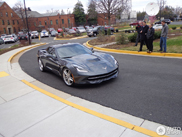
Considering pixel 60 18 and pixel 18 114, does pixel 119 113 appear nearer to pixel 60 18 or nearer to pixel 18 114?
pixel 18 114

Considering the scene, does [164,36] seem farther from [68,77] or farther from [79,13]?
[79,13]

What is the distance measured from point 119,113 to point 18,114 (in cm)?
238

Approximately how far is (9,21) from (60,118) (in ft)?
230

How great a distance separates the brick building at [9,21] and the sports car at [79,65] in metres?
62.4

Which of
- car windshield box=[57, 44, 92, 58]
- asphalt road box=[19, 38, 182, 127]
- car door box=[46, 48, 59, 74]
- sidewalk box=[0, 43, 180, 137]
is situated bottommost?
sidewalk box=[0, 43, 180, 137]

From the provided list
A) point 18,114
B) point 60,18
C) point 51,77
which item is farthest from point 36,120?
point 60,18

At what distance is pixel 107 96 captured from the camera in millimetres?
4504

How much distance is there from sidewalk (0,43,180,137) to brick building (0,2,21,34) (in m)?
64.2

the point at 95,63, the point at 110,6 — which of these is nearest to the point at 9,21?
the point at 110,6

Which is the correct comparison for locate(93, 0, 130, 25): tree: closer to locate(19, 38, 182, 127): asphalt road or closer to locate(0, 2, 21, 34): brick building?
locate(0, 2, 21, 34): brick building

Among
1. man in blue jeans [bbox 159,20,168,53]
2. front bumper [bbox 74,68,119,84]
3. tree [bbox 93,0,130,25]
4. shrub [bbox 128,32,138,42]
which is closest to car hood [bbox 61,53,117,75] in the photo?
front bumper [bbox 74,68,119,84]

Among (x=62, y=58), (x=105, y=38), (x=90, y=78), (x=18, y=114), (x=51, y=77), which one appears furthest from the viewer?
(x=105, y=38)

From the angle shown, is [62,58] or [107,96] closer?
[107,96]

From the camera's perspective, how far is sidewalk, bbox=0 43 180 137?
3000 mm
